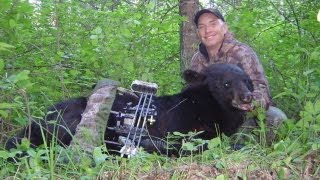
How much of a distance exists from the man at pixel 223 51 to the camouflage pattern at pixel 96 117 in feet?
5.17

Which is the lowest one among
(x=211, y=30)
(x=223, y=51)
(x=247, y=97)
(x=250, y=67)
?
(x=247, y=97)

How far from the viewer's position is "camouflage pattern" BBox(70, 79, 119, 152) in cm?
371

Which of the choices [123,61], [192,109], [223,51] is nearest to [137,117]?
[192,109]

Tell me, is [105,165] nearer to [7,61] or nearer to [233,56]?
[7,61]

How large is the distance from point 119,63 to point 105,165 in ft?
7.86

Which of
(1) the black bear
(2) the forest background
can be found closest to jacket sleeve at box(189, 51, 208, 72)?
(2) the forest background

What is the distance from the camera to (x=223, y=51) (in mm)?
5598

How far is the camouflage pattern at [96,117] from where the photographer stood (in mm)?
3706

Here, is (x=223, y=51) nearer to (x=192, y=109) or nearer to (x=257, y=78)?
(x=257, y=78)

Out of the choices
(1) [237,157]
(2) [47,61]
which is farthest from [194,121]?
(2) [47,61]

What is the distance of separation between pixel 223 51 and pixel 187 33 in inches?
61.3

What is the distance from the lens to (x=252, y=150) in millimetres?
3641

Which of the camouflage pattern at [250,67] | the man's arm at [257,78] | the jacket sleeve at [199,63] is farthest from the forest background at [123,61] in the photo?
the jacket sleeve at [199,63]

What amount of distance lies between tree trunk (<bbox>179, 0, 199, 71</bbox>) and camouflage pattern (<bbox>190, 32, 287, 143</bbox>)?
3.37 ft
